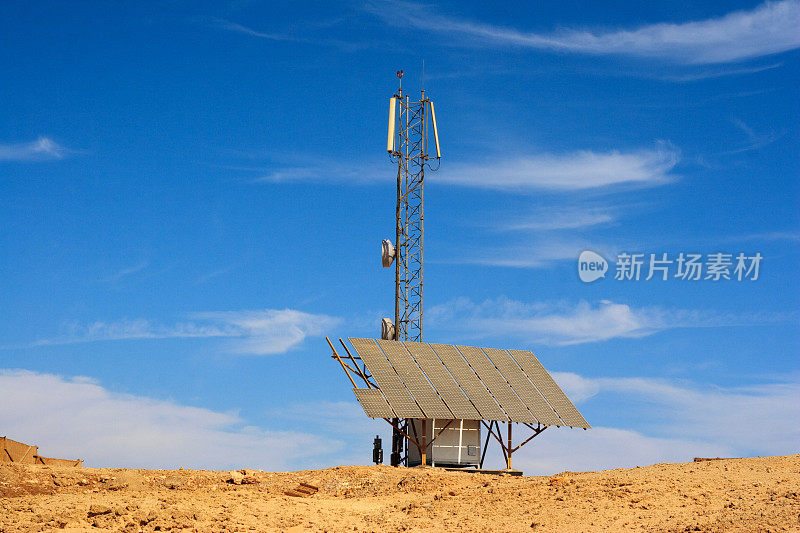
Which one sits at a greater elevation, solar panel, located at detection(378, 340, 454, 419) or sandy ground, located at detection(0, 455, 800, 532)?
solar panel, located at detection(378, 340, 454, 419)

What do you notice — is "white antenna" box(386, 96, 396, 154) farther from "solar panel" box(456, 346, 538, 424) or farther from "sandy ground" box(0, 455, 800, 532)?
"sandy ground" box(0, 455, 800, 532)

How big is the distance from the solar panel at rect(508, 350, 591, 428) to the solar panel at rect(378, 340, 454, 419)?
17.0 feet

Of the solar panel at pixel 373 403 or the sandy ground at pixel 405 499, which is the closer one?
the sandy ground at pixel 405 499

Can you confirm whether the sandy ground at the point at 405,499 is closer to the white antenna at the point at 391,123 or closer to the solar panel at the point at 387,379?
the solar panel at the point at 387,379

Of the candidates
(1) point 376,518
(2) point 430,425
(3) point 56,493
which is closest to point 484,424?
(2) point 430,425

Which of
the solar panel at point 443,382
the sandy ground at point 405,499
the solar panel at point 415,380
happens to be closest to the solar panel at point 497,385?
the solar panel at point 443,382

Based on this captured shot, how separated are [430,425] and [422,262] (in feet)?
25.1

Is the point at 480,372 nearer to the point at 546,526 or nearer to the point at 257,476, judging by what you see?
the point at 257,476

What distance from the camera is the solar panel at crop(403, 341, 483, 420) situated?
94.4 ft

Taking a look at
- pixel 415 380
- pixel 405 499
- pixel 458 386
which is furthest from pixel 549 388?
pixel 405 499

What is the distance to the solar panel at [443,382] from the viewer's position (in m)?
28.8

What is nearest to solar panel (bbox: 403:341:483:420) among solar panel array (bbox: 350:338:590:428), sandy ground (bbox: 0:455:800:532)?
solar panel array (bbox: 350:338:590:428)

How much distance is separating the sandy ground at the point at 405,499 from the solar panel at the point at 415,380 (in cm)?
305

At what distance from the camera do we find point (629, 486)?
856 inches
